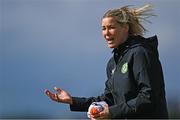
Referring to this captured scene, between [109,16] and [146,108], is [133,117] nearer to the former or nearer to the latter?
[146,108]

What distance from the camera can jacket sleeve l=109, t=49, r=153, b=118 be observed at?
5.21 metres

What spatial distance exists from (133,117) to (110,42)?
778 millimetres

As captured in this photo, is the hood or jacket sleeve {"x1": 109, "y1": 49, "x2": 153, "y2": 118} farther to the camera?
the hood

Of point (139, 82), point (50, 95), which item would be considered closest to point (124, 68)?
point (139, 82)

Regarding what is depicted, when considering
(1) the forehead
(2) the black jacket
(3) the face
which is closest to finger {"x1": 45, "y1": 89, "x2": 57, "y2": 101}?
(2) the black jacket

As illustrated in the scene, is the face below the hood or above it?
above

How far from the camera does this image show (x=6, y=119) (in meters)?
8.18

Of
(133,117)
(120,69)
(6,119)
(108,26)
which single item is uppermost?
(108,26)

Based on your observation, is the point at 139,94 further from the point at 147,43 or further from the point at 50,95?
the point at 50,95

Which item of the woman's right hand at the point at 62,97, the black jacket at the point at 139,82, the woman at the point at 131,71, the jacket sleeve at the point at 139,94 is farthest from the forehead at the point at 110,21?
the woman's right hand at the point at 62,97

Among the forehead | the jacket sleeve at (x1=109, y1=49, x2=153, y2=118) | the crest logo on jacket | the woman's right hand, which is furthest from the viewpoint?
the woman's right hand

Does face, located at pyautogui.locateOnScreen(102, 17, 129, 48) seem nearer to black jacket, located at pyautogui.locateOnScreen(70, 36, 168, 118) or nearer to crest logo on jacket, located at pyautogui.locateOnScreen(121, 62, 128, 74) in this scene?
black jacket, located at pyautogui.locateOnScreen(70, 36, 168, 118)

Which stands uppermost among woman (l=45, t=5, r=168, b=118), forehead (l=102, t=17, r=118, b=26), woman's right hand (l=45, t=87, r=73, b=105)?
forehead (l=102, t=17, r=118, b=26)

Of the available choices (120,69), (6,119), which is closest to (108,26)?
(120,69)
